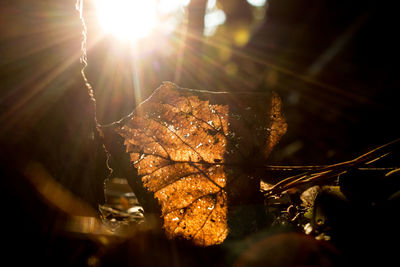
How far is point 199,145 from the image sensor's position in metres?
1.06

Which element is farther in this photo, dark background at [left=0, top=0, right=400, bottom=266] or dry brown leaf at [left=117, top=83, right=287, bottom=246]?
dry brown leaf at [left=117, top=83, right=287, bottom=246]

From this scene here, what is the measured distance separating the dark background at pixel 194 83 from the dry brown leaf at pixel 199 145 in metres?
0.22

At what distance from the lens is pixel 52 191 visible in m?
0.93

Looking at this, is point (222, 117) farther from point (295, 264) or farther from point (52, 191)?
point (52, 191)

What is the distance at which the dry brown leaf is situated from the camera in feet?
3.25

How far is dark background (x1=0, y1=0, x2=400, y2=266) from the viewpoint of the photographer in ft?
2.76

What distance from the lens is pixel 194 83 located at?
6.22 metres

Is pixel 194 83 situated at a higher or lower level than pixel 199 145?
higher

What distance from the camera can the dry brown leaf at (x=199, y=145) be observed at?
3.25 feet

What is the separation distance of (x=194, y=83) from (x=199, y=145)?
5.37 metres

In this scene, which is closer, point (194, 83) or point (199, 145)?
point (199, 145)

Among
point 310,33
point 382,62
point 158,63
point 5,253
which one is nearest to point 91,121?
point 5,253

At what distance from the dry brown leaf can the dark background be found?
0.73 feet

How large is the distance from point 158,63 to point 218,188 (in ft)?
23.2
